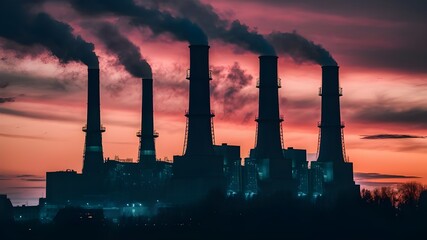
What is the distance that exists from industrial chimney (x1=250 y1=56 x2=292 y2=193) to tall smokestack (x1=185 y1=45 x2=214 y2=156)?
3.43 metres

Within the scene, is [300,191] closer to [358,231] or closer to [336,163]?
[336,163]

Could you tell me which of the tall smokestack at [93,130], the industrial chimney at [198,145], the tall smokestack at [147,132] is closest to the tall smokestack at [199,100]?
the industrial chimney at [198,145]

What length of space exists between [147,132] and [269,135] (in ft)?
A: 36.9

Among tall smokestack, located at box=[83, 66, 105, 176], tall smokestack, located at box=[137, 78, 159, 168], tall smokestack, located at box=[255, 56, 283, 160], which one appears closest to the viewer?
tall smokestack, located at box=[255, 56, 283, 160]

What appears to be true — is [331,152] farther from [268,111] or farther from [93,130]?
[93,130]

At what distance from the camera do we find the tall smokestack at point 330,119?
3169 inches

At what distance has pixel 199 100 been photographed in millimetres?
76250

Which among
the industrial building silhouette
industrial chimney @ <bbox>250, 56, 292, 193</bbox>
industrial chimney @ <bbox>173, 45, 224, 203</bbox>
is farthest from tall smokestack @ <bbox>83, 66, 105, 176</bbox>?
industrial chimney @ <bbox>250, 56, 292, 193</bbox>

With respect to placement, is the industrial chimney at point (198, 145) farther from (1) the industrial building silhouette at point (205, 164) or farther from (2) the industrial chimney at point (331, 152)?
(2) the industrial chimney at point (331, 152)

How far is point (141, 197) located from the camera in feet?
283

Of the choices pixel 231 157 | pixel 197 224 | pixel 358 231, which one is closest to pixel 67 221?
pixel 197 224

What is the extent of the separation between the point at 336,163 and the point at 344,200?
29.8 feet

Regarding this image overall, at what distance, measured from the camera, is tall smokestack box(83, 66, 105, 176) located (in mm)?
80000

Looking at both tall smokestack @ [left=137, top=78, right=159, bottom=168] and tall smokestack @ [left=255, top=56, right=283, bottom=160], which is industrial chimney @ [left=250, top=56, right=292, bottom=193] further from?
tall smokestack @ [left=137, top=78, right=159, bottom=168]
